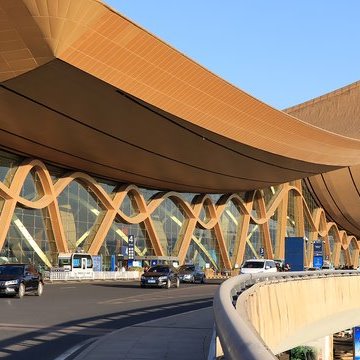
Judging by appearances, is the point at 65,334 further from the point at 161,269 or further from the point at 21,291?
the point at 161,269

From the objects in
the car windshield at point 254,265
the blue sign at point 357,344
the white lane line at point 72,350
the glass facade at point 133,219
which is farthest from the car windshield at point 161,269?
the white lane line at point 72,350

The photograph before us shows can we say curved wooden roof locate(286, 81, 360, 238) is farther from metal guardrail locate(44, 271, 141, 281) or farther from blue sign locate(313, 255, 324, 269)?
metal guardrail locate(44, 271, 141, 281)

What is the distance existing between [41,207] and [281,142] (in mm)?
19302

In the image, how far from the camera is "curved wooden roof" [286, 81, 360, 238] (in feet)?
283

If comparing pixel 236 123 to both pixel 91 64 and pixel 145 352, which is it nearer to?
pixel 91 64

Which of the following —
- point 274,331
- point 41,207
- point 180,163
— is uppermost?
point 180,163

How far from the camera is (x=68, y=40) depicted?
25250mm

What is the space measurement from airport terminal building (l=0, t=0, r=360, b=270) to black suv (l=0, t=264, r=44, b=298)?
339 inches

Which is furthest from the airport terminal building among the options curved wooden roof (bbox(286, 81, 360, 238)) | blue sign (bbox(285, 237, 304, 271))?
blue sign (bbox(285, 237, 304, 271))

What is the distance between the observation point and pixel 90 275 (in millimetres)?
47875

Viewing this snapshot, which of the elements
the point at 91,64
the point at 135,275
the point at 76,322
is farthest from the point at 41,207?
the point at 76,322

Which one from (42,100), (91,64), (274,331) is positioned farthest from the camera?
(42,100)

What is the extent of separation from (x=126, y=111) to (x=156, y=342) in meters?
25.1

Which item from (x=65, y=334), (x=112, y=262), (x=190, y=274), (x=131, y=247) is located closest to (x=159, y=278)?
(x=190, y=274)
